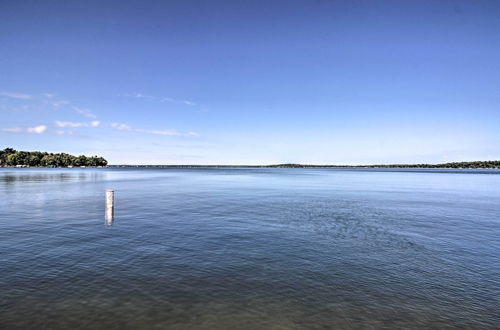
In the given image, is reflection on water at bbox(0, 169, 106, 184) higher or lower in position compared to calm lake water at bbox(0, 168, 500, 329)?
higher

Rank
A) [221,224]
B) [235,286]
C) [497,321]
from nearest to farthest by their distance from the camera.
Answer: [497,321] → [235,286] → [221,224]

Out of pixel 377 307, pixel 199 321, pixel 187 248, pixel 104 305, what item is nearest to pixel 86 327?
pixel 104 305

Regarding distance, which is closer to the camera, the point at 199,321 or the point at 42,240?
the point at 199,321

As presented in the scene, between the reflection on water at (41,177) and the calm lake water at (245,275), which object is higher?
the reflection on water at (41,177)

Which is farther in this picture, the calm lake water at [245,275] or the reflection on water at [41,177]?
the reflection on water at [41,177]

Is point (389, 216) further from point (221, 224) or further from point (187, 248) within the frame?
point (187, 248)

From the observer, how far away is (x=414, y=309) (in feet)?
33.6

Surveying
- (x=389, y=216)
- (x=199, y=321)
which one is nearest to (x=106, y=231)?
(x=199, y=321)

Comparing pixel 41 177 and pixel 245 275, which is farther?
pixel 41 177

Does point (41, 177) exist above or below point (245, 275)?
above

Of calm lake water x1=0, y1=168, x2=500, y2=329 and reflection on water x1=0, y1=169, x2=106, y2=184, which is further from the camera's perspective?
reflection on water x1=0, y1=169, x2=106, y2=184

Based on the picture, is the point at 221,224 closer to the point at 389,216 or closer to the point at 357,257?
the point at 357,257

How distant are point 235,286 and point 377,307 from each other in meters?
5.83

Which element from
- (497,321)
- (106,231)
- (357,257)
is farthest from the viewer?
(106,231)
